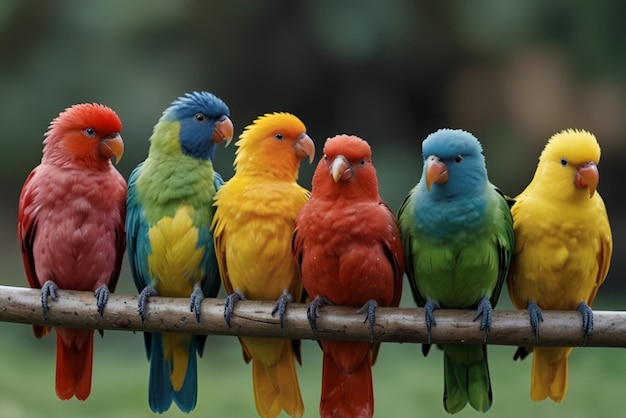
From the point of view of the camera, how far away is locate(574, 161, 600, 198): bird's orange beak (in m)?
2.70

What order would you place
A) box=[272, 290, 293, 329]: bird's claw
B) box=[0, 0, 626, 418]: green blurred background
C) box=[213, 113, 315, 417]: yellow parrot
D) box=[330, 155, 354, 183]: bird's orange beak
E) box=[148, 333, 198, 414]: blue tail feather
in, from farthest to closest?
box=[0, 0, 626, 418]: green blurred background → box=[148, 333, 198, 414]: blue tail feather → box=[213, 113, 315, 417]: yellow parrot → box=[272, 290, 293, 329]: bird's claw → box=[330, 155, 354, 183]: bird's orange beak

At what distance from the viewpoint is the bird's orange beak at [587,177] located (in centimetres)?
270

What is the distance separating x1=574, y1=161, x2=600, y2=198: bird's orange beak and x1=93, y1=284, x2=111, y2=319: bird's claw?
1.68 metres

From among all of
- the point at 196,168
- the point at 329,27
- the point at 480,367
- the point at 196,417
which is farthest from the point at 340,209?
the point at 329,27

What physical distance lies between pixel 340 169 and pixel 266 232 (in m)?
0.39

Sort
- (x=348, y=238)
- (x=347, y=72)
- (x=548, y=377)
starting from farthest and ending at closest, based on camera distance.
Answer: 1. (x=347, y=72)
2. (x=548, y=377)
3. (x=348, y=238)

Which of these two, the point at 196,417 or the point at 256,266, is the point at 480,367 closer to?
the point at 256,266

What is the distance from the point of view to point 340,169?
2.68 m

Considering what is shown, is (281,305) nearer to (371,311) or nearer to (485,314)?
(371,311)

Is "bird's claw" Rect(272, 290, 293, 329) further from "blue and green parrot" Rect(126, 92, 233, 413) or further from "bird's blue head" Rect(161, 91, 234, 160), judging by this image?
"bird's blue head" Rect(161, 91, 234, 160)

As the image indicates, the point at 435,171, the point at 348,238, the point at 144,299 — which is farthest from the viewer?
the point at 144,299

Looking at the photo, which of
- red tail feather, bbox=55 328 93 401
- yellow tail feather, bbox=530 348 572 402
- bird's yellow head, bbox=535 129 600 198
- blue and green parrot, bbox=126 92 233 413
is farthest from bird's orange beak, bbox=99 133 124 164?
yellow tail feather, bbox=530 348 572 402

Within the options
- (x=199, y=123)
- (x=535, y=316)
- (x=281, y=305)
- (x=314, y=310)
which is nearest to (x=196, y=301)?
(x=281, y=305)

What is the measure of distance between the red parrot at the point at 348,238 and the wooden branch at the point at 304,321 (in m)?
0.06
